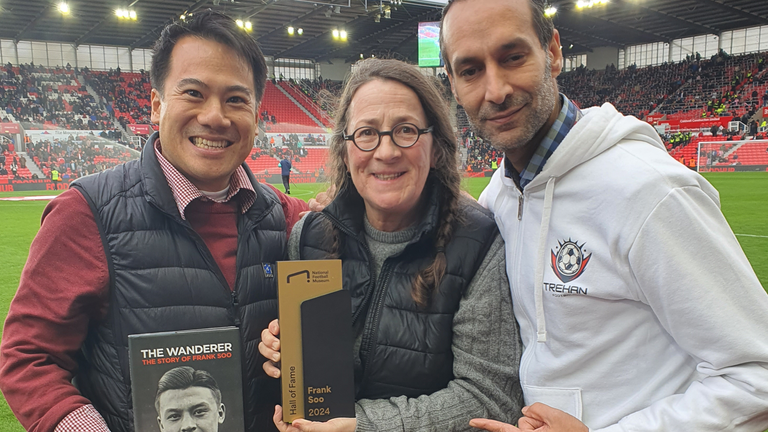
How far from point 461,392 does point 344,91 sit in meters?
1.30

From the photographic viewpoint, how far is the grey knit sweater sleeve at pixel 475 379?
1.69 metres

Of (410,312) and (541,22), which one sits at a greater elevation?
(541,22)

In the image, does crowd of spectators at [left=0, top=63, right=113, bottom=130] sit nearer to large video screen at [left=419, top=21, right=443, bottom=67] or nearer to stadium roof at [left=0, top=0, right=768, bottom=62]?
stadium roof at [left=0, top=0, right=768, bottom=62]

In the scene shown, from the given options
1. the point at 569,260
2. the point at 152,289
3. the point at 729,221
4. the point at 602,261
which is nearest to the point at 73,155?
the point at 729,221

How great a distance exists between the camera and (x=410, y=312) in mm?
1840

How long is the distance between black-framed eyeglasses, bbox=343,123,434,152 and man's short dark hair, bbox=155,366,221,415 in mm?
985

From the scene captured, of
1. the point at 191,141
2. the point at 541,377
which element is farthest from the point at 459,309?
the point at 191,141

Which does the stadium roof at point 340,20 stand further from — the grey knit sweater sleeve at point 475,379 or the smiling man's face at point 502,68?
the grey knit sweater sleeve at point 475,379

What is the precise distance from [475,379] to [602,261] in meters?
0.59

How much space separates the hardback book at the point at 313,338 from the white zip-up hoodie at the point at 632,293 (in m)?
0.72

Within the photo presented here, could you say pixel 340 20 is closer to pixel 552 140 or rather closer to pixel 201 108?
pixel 201 108

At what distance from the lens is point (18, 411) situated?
1596 mm

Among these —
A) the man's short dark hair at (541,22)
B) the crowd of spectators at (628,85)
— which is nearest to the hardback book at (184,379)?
the man's short dark hair at (541,22)

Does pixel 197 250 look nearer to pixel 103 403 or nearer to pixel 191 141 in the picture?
pixel 191 141
